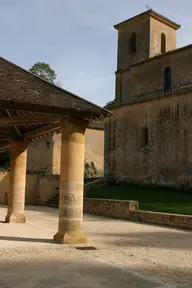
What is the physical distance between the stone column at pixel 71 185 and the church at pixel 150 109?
514 inches

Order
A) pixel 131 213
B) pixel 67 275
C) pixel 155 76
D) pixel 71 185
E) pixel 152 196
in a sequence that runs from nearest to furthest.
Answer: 1. pixel 67 275
2. pixel 71 185
3. pixel 131 213
4. pixel 152 196
5. pixel 155 76

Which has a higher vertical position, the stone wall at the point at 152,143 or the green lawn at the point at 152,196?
the stone wall at the point at 152,143

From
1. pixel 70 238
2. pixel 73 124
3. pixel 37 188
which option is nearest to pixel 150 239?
pixel 70 238

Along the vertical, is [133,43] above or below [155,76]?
above

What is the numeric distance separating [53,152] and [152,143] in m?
12.6

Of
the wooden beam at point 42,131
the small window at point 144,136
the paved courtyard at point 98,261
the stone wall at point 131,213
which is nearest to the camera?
the paved courtyard at point 98,261

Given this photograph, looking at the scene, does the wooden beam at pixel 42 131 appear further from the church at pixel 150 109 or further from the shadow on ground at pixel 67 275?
the church at pixel 150 109

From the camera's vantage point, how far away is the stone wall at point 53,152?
3359 centimetres

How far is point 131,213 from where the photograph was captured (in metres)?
16.6

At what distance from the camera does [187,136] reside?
21484mm

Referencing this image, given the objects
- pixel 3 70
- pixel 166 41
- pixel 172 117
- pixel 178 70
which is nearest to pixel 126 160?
pixel 172 117

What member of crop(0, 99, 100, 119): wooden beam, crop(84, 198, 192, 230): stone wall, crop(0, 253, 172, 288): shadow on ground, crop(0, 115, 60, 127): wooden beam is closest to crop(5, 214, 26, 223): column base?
crop(0, 115, 60, 127): wooden beam

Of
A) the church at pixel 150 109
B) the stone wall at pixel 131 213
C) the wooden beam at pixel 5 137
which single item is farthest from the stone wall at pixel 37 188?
the wooden beam at pixel 5 137

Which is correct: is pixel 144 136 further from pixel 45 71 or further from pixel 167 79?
pixel 45 71
